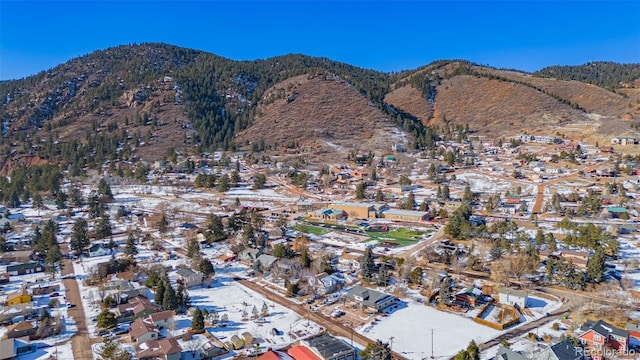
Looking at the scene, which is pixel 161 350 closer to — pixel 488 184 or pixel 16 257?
pixel 16 257

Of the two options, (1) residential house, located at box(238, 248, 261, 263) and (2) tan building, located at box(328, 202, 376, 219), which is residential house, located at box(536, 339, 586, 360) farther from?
(2) tan building, located at box(328, 202, 376, 219)

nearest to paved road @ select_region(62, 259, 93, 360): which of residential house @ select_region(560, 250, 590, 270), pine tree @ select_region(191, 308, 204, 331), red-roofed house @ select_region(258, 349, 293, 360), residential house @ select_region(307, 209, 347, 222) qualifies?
pine tree @ select_region(191, 308, 204, 331)

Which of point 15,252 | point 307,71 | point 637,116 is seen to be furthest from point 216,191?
point 637,116

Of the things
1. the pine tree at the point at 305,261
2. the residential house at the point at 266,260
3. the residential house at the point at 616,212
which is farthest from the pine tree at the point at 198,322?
the residential house at the point at 616,212

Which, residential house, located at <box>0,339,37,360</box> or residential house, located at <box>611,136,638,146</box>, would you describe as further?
residential house, located at <box>611,136,638,146</box>

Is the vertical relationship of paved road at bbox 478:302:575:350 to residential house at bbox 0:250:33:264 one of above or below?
below

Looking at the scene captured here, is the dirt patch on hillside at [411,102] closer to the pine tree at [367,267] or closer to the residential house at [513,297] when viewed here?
the pine tree at [367,267]
